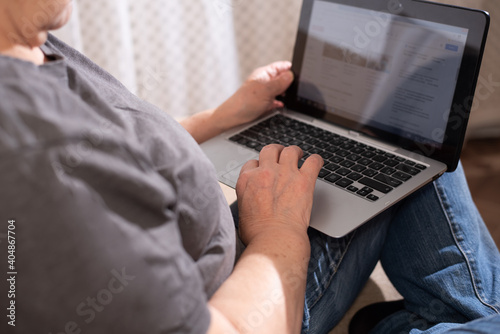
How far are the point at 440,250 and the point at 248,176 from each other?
1.20ft

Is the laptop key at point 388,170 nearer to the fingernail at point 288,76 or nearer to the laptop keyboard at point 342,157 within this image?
the laptop keyboard at point 342,157

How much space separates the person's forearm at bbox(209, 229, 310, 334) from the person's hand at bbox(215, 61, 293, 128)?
1.46 feet

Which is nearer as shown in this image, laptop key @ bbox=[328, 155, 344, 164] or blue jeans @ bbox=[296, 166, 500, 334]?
blue jeans @ bbox=[296, 166, 500, 334]

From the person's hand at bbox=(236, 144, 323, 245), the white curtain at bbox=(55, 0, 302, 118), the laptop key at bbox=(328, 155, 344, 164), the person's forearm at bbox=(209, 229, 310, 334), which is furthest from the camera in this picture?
the white curtain at bbox=(55, 0, 302, 118)

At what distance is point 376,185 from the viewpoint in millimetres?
853

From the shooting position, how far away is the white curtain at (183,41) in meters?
1.72

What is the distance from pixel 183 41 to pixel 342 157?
114 cm

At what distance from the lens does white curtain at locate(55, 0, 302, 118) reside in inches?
67.9

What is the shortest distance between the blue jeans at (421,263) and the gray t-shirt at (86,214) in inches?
12.6

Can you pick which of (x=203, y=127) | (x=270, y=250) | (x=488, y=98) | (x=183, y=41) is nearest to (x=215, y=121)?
Answer: (x=203, y=127)

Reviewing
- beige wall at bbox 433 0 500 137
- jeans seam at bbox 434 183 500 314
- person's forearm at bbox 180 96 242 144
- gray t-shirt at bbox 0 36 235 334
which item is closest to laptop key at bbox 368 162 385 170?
jeans seam at bbox 434 183 500 314

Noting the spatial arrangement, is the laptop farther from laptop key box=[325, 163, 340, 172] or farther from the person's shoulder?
the person's shoulder

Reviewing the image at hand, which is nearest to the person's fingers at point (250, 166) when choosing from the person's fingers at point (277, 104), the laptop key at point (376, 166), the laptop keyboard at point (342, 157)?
the laptop keyboard at point (342, 157)

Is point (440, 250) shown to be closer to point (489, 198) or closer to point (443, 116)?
point (443, 116)
